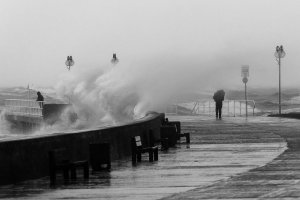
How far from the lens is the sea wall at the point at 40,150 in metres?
17.3

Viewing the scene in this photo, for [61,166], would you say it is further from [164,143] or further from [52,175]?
[164,143]

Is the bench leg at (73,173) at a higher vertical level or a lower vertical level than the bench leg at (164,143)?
higher

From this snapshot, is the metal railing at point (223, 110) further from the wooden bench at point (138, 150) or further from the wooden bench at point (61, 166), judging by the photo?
the wooden bench at point (61, 166)

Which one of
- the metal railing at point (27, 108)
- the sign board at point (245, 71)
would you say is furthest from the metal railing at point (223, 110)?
the metal railing at point (27, 108)

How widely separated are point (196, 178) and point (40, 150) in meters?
2.98

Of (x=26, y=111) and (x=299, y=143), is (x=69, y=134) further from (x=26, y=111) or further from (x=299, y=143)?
(x=26, y=111)

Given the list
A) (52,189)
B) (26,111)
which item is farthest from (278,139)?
(26,111)

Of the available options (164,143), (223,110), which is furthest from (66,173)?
(223,110)

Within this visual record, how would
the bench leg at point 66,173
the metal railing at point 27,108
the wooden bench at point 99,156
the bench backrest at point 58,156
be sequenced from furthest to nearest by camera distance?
the metal railing at point 27,108, the wooden bench at point 99,156, the bench leg at point 66,173, the bench backrest at point 58,156

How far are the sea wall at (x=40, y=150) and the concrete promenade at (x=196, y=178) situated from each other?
0.26 metres

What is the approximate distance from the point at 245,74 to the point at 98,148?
146 feet

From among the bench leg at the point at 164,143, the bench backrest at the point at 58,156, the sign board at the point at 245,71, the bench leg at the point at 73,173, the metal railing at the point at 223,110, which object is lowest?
the metal railing at the point at 223,110

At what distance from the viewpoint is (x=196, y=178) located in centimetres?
1780

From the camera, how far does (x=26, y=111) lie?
67938mm
